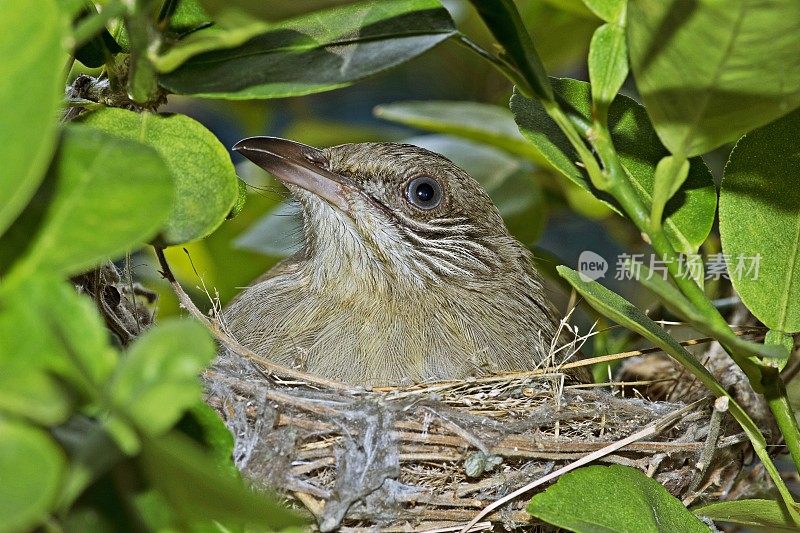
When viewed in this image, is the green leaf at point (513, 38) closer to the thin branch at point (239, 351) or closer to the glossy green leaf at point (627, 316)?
the glossy green leaf at point (627, 316)

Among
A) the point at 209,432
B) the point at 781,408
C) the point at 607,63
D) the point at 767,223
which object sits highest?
the point at 607,63

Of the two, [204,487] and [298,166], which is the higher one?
[204,487]

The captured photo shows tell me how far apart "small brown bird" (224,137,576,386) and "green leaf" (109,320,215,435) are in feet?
5.62

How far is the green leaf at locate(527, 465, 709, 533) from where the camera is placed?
4.92ft

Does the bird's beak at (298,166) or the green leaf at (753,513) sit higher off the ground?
the bird's beak at (298,166)

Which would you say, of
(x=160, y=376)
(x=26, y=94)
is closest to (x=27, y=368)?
(x=160, y=376)

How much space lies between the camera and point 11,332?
895mm

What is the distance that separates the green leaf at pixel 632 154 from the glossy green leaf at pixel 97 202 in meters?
0.85

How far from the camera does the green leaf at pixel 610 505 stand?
1.50 m

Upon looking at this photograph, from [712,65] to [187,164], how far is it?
837 mm

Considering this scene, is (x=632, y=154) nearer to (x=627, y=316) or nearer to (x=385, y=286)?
(x=627, y=316)

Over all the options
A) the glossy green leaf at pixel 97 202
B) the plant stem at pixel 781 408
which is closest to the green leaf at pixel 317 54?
the glossy green leaf at pixel 97 202

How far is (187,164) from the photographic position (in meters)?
1.50

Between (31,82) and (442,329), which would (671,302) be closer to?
(31,82)
